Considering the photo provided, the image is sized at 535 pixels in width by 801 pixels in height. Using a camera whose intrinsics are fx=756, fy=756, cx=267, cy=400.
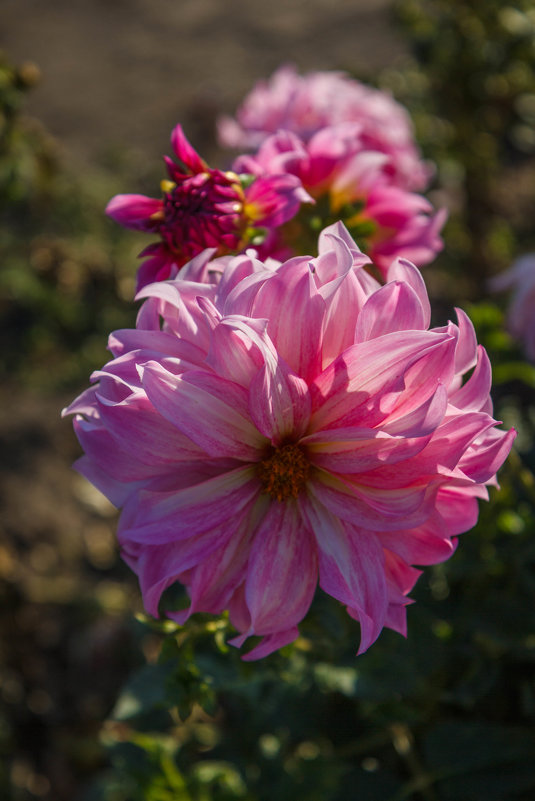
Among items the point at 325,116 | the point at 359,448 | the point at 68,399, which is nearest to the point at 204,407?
the point at 359,448

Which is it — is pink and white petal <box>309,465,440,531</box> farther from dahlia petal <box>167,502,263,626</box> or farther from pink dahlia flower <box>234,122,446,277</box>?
pink dahlia flower <box>234,122,446,277</box>

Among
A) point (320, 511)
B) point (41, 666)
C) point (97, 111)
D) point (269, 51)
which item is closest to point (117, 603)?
point (41, 666)

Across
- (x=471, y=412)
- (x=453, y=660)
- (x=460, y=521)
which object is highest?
(x=471, y=412)

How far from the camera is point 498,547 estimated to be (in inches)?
52.7

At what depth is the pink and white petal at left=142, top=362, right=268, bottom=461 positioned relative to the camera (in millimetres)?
729

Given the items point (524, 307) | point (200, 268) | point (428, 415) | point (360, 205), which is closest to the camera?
point (428, 415)

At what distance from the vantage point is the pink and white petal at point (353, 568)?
0.72 meters

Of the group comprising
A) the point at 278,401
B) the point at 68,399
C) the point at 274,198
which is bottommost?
the point at 68,399

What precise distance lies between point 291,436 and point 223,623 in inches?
9.7

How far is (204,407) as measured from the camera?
746mm

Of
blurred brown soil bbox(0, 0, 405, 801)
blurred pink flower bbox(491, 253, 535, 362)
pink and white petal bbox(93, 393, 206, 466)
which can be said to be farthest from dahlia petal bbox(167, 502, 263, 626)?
blurred brown soil bbox(0, 0, 405, 801)

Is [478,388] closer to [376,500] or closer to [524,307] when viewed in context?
[376,500]

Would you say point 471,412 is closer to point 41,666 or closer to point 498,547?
point 498,547

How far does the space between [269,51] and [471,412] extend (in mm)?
4762
